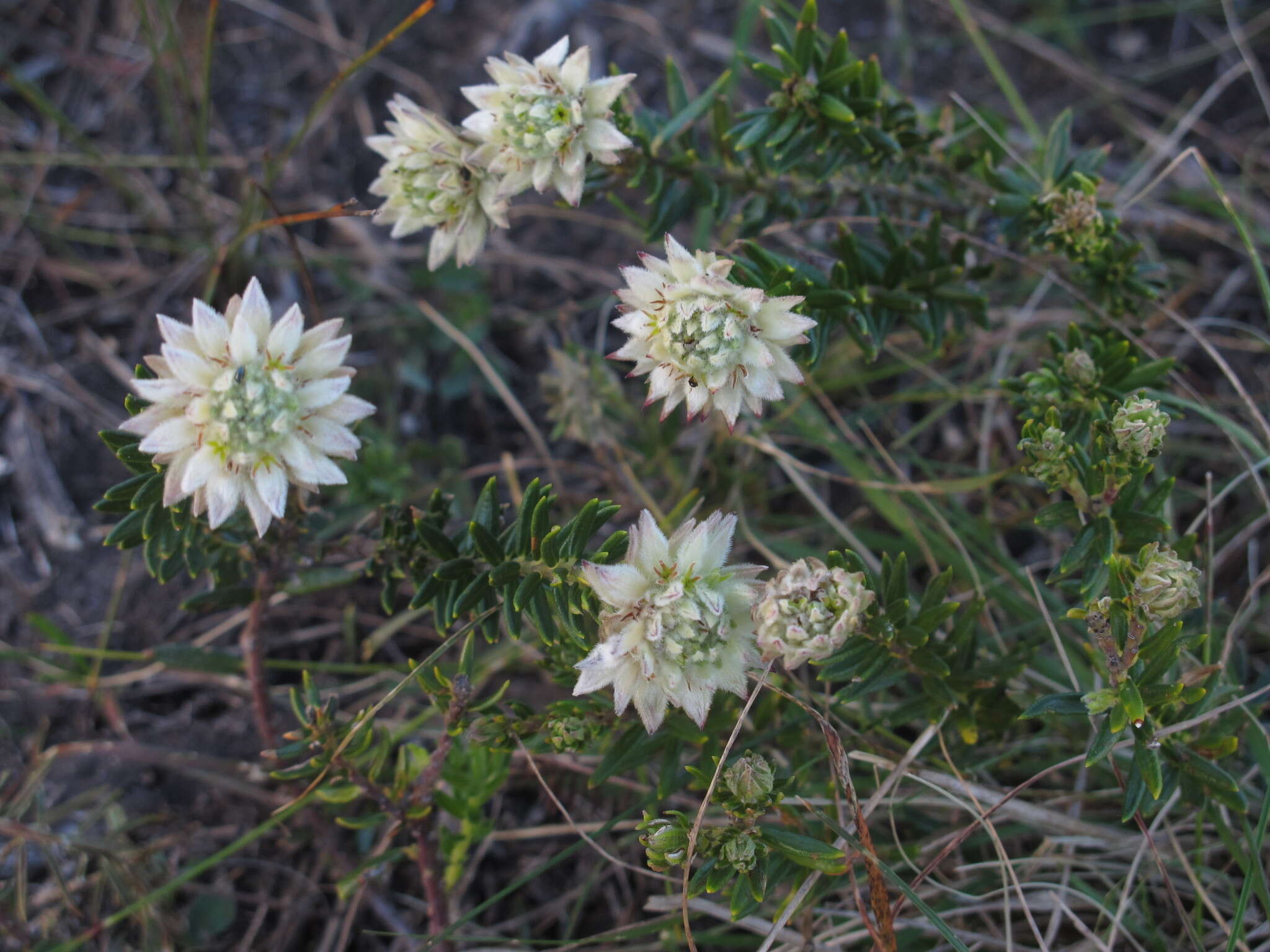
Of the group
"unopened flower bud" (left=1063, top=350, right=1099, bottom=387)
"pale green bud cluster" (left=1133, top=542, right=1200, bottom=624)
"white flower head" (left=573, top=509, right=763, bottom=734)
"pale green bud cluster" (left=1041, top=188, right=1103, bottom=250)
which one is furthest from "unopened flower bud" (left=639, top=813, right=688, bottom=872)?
"pale green bud cluster" (left=1041, top=188, right=1103, bottom=250)

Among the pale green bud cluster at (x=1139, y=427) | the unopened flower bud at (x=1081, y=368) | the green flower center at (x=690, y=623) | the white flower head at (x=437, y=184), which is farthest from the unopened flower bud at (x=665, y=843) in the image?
the unopened flower bud at (x=1081, y=368)

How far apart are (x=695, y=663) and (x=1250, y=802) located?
235 centimetres

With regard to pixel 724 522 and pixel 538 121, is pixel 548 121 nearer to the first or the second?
pixel 538 121

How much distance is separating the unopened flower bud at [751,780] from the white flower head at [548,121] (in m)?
1.85

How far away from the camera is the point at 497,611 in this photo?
128 inches

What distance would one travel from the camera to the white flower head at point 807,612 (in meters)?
2.51

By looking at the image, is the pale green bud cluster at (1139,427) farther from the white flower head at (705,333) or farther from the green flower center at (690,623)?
the green flower center at (690,623)

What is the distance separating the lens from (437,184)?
323 cm

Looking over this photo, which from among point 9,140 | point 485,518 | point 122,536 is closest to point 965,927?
point 485,518

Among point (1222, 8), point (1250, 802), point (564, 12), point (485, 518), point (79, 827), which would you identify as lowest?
point (79, 827)

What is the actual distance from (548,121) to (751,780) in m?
2.15

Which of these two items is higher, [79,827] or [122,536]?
[122,536]

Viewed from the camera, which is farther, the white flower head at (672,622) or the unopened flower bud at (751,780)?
the unopened flower bud at (751,780)

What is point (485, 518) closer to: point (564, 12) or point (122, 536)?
point (122, 536)
